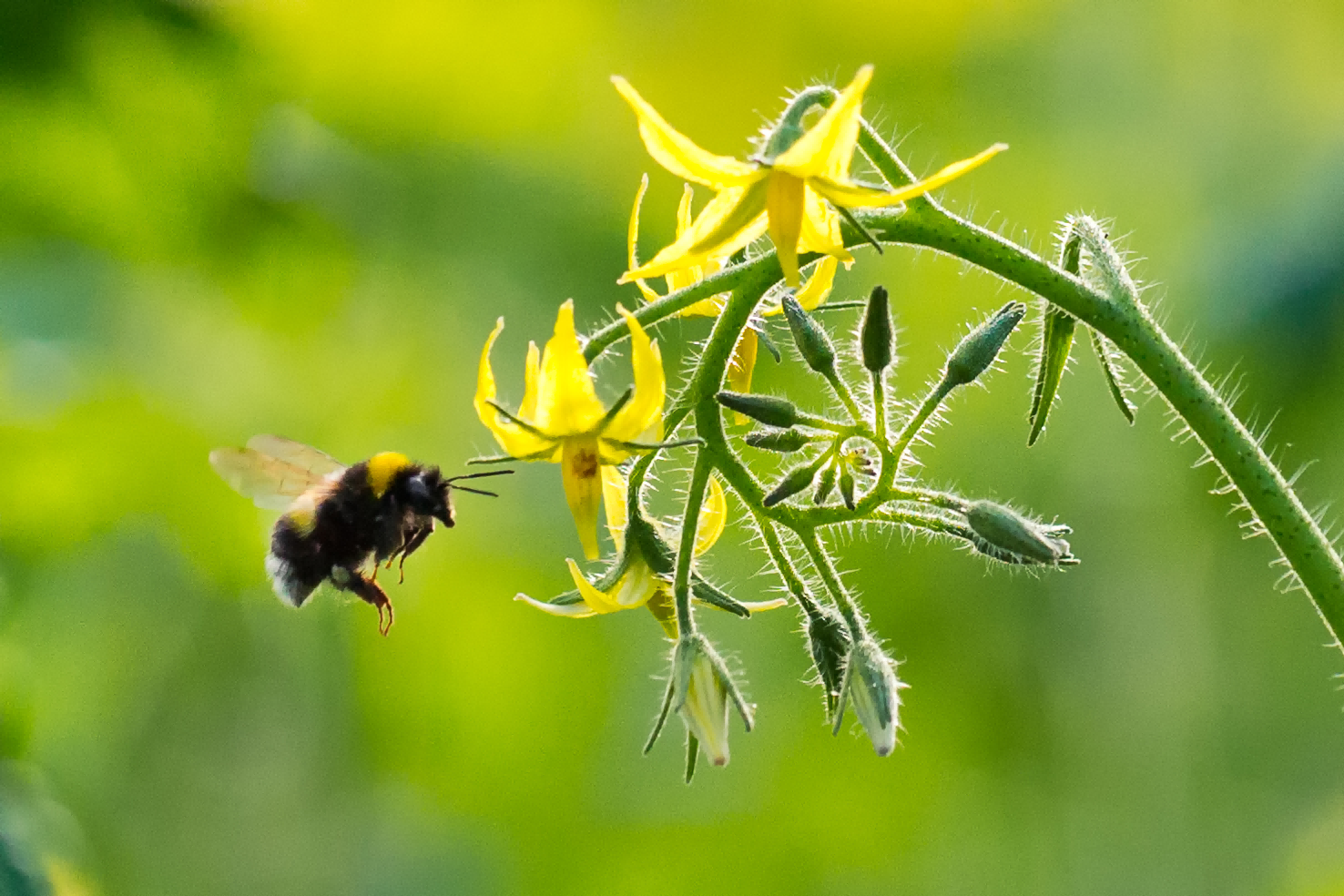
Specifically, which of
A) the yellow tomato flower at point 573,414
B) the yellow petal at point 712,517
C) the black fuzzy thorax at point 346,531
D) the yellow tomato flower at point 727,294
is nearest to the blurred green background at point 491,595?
the black fuzzy thorax at point 346,531

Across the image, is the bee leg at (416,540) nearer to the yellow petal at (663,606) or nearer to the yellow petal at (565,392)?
the yellow petal at (663,606)

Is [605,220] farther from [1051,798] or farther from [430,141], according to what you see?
[1051,798]

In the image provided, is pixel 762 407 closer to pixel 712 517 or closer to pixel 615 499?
pixel 712 517

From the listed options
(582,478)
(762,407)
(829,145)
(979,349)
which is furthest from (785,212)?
(582,478)

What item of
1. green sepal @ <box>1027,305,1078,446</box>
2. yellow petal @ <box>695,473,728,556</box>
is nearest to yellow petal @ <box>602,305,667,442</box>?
yellow petal @ <box>695,473,728,556</box>

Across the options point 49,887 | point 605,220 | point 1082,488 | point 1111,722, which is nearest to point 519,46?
point 605,220

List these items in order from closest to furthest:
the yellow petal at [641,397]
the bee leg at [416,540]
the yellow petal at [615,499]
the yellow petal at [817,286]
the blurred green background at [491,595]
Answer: the yellow petal at [641,397] < the yellow petal at [817,286] < the yellow petal at [615,499] < the bee leg at [416,540] < the blurred green background at [491,595]
